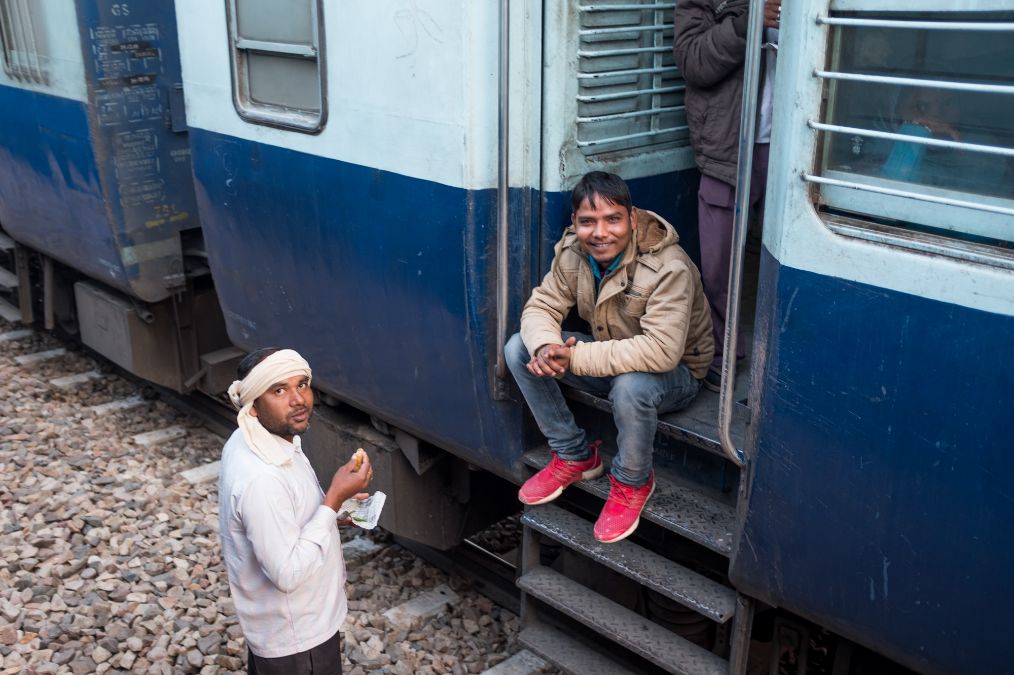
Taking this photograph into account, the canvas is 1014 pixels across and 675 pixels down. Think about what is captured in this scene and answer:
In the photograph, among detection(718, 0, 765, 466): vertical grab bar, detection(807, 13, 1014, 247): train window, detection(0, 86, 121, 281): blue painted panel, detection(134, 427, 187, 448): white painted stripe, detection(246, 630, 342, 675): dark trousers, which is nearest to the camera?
detection(807, 13, 1014, 247): train window

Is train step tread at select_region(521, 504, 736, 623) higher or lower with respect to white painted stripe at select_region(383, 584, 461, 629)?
higher

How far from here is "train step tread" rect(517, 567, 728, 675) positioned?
310 centimetres

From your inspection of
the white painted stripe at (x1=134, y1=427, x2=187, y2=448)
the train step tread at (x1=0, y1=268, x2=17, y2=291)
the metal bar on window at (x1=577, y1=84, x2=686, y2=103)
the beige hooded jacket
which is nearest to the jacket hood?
the beige hooded jacket

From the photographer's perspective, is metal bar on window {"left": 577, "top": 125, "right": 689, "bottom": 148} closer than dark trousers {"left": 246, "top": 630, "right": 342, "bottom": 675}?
No

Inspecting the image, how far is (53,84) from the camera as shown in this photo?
542 cm

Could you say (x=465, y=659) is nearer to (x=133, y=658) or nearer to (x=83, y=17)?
(x=133, y=658)

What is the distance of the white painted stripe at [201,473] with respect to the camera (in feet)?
17.7

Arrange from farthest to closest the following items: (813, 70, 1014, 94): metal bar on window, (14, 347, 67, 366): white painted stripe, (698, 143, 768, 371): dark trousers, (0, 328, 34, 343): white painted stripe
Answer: (0, 328, 34, 343): white painted stripe → (14, 347, 67, 366): white painted stripe → (698, 143, 768, 371): dark trousers → (813, 70, 1014, 94): metal bar on window

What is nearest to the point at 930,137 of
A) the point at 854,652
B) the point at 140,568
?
the point at 854,652

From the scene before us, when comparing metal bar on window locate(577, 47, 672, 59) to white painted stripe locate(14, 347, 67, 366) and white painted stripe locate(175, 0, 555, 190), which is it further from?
white painted stripe locate(14, 347, 67, 366)

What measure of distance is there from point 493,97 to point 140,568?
2564mm

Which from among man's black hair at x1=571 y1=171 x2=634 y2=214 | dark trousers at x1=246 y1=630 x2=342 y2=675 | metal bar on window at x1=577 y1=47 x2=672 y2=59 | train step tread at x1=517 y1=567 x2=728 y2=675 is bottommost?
train step tread at x1=517 y1=567 x2=728 y2=675

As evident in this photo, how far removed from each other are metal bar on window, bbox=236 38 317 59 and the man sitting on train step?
3.82 feet

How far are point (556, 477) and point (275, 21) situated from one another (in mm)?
1914
